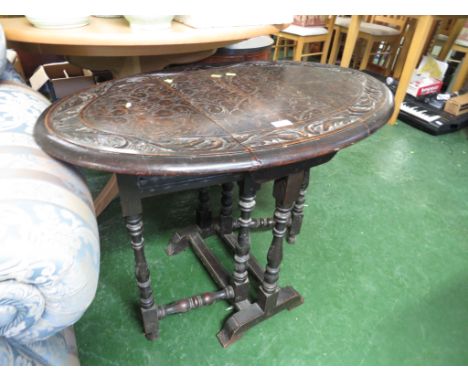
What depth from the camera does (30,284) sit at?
47 centimetres

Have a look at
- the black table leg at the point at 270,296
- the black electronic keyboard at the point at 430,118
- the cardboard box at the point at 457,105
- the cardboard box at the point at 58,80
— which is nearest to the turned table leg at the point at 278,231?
the black table leg at the point at 270,296

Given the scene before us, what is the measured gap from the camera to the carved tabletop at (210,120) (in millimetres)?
548

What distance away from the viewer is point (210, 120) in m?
0.68

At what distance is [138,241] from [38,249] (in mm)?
296

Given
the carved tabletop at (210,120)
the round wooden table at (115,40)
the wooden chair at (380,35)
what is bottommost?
the wooden chair at (380,35)

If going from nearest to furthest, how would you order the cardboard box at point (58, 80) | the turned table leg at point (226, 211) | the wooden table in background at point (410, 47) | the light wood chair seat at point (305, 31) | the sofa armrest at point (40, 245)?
1. the sofa armrest at point (40, 245)
2. the turned table leg at point (226, 211)
3. the cardboard box at point (58, 80)
4. the wooden table in background at point (410, 47)
5. the light wood chair seat at point (305, 31)

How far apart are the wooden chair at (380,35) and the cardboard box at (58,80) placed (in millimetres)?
2243

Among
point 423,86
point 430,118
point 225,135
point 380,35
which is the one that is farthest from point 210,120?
point 380,35

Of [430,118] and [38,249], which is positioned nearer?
[38,249]

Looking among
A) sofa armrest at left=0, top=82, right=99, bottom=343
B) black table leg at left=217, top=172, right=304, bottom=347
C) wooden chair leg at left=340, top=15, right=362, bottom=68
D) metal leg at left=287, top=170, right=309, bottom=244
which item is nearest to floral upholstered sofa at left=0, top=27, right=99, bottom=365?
sofa armrest at left=0, top=82, right=99, bottom=343

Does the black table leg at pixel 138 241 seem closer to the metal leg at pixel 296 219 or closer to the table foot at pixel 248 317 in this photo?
the table foot at pixel 248 317

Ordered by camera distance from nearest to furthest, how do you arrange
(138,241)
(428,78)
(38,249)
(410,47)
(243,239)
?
1. (38,249)
2. (138,241)
3. (243,239)
4. (410,47)
5. (428,78)

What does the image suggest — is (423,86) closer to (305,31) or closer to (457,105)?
(457,105)

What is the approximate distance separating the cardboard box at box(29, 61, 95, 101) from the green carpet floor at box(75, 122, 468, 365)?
0.48m
